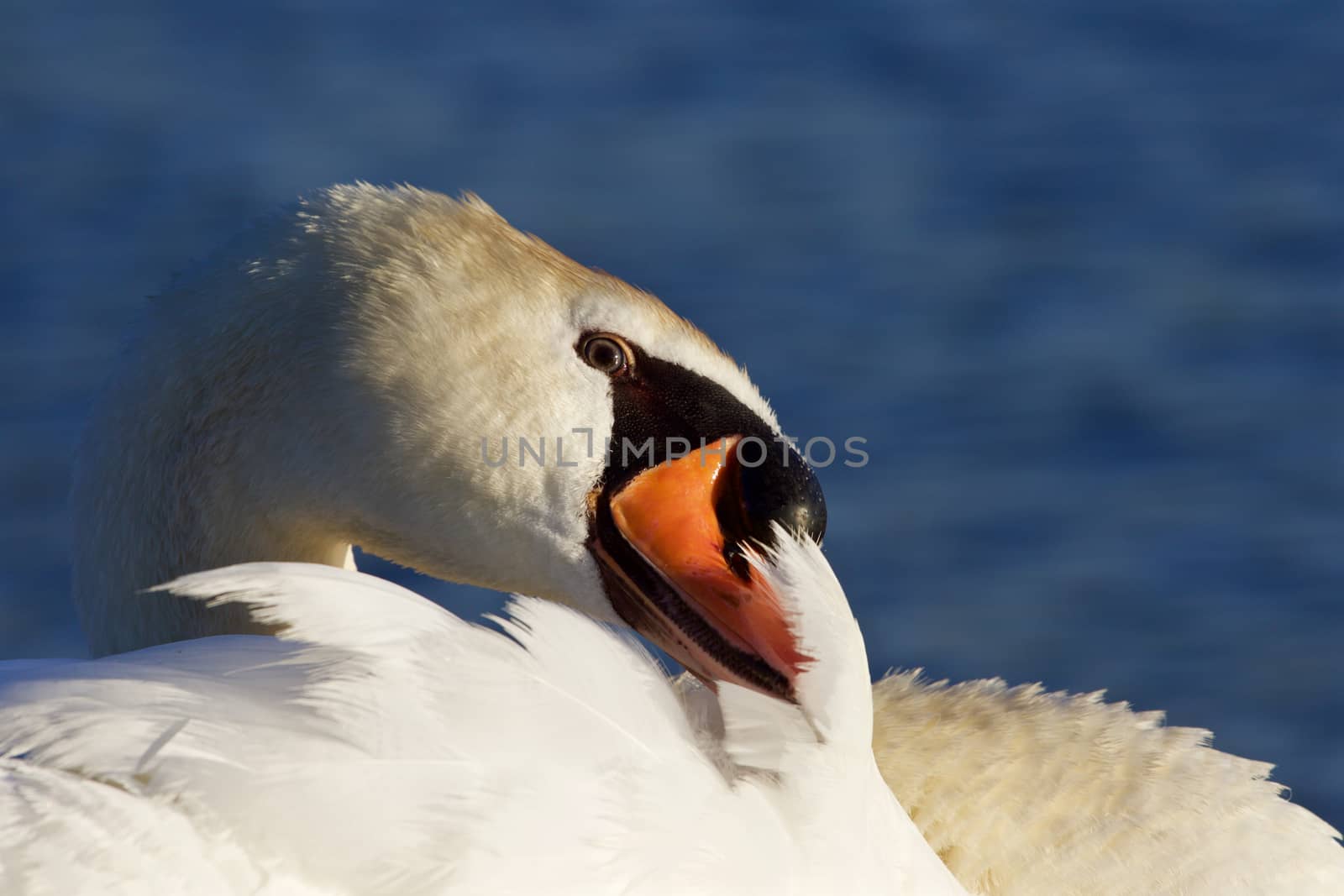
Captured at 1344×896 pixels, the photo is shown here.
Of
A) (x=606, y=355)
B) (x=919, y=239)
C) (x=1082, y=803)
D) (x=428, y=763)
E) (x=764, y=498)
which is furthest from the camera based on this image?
(x=919, y=239)

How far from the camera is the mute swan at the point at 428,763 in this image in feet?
5.76

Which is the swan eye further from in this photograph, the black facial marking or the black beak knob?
the black beak knob

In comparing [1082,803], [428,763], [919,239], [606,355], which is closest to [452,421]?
[606,355]

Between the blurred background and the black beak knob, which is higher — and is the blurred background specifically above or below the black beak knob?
above

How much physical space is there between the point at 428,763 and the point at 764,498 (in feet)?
2.16

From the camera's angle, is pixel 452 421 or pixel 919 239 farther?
pixel 919 239

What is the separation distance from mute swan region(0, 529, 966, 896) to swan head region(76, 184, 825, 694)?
9.8 inches

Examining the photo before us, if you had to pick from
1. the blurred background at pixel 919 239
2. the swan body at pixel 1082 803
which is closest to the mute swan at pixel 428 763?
the swan body at pixel 1082 803

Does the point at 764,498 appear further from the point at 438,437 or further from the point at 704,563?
the point at 438,437

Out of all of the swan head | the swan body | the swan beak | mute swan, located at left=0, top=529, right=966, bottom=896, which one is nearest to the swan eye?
the swan head

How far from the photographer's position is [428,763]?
73.0 inches

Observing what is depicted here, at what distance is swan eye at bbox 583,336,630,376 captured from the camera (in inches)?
97.1

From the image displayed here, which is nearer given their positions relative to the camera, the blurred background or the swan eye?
the swan eye

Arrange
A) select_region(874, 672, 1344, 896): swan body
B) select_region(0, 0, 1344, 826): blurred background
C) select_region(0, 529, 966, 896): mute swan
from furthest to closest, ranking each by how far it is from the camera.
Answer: select_region(0, 0, 1344, 826): blurred background < select_region(874, 672, 1344, 896): swan body < select_region(0, 529, 966, 896): mute swan
